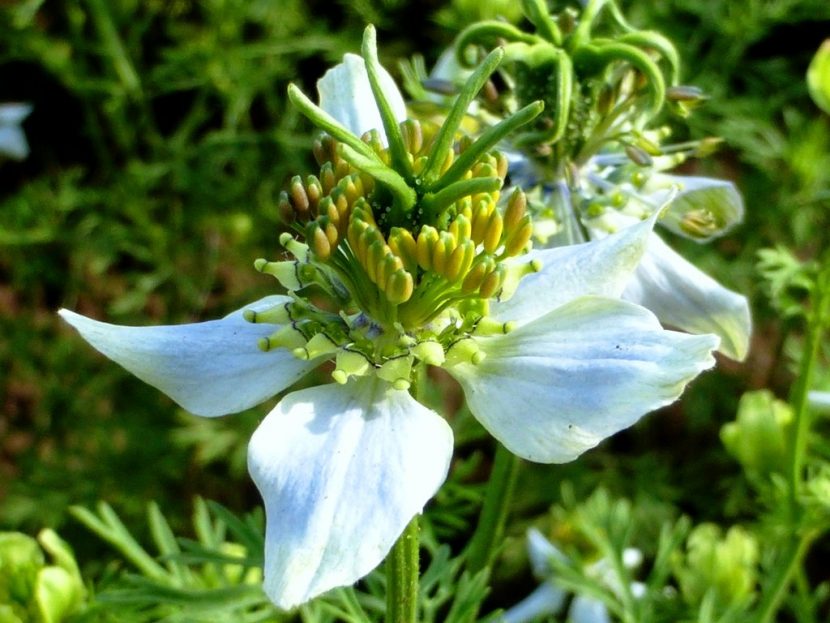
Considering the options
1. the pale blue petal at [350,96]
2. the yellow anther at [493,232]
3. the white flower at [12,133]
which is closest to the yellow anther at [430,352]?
the yellow anther at [493,232]

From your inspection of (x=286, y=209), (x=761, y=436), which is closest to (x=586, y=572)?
(x=761, y=436)

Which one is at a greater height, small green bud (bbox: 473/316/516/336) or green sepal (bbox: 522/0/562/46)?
green sepal (bbox: 522/0/562/46)

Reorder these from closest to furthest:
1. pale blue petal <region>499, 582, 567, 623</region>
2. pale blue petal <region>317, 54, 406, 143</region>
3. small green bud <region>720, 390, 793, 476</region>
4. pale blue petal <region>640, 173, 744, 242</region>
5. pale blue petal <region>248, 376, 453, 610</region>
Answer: pale blue petal <region>248, 376, 453, 610</region> → pale blue petal <region>317, 54, 406, 143</region> → pale blue petal <region>640, 173, 744, 242</region> → small green bud <region>720, 390, 793, 476</region> → pale blue petal <region>499, 582, 567, 623</region>

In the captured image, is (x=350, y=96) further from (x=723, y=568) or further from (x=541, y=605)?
(x=541, y=605)

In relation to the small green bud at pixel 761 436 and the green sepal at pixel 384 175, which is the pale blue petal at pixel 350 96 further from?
the small green bud at pixel 761 436

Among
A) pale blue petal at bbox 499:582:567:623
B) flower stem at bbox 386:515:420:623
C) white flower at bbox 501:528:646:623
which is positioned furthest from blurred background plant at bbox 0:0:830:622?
flower stem at bbox 386:515:420:623

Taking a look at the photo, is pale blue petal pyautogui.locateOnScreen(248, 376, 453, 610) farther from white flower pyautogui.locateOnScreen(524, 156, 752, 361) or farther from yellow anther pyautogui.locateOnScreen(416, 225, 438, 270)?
white flower pyautogui.locateOnScreen(524, 156, 752, 361)

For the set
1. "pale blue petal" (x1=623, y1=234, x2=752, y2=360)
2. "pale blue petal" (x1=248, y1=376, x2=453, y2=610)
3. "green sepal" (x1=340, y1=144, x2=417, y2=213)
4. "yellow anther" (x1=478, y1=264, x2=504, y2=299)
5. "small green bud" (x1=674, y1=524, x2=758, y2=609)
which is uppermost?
"green sepal" (x1=340, y1=144, x2=417, y2=213)

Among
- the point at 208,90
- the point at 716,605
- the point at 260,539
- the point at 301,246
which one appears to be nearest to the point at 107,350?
the point at 301,246
